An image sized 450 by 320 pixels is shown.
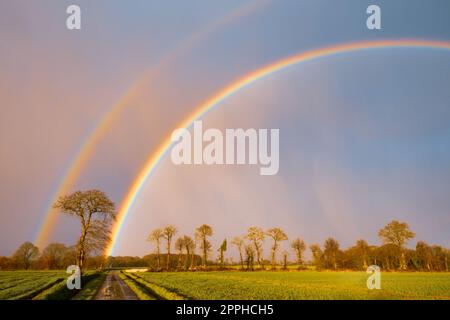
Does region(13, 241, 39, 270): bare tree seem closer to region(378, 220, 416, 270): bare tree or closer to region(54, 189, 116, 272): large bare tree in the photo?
region(54, 189, 116, 272): large bare tree

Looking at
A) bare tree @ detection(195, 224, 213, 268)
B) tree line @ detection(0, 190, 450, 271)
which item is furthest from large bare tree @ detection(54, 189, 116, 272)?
bare tree @ detection(195, 224, 213, 268)

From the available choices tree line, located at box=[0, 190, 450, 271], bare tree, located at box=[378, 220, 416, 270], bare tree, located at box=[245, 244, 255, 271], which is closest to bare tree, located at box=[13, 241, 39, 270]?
tree line, located at box=[0, 190, 450, 271]

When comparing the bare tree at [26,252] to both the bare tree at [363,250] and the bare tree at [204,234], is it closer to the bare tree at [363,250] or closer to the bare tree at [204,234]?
the bare tree at [204,234]

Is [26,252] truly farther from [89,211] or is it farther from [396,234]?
[396,234]

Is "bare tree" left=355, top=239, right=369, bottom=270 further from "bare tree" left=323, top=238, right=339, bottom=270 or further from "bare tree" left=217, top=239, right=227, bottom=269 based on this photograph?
"bare tree" left=217, top=239, right=227, bottom=269

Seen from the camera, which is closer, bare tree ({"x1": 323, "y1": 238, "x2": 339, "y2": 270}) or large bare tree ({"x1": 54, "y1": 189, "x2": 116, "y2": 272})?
large bare tree ({"x1": 54, "y1": 189, "x2": 116, "y2": 272})

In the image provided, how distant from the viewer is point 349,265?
117125 millimetres

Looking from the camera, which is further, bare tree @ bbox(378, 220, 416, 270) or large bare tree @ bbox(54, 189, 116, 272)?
bare tree @ bbox(378, 220, 416, 270)
